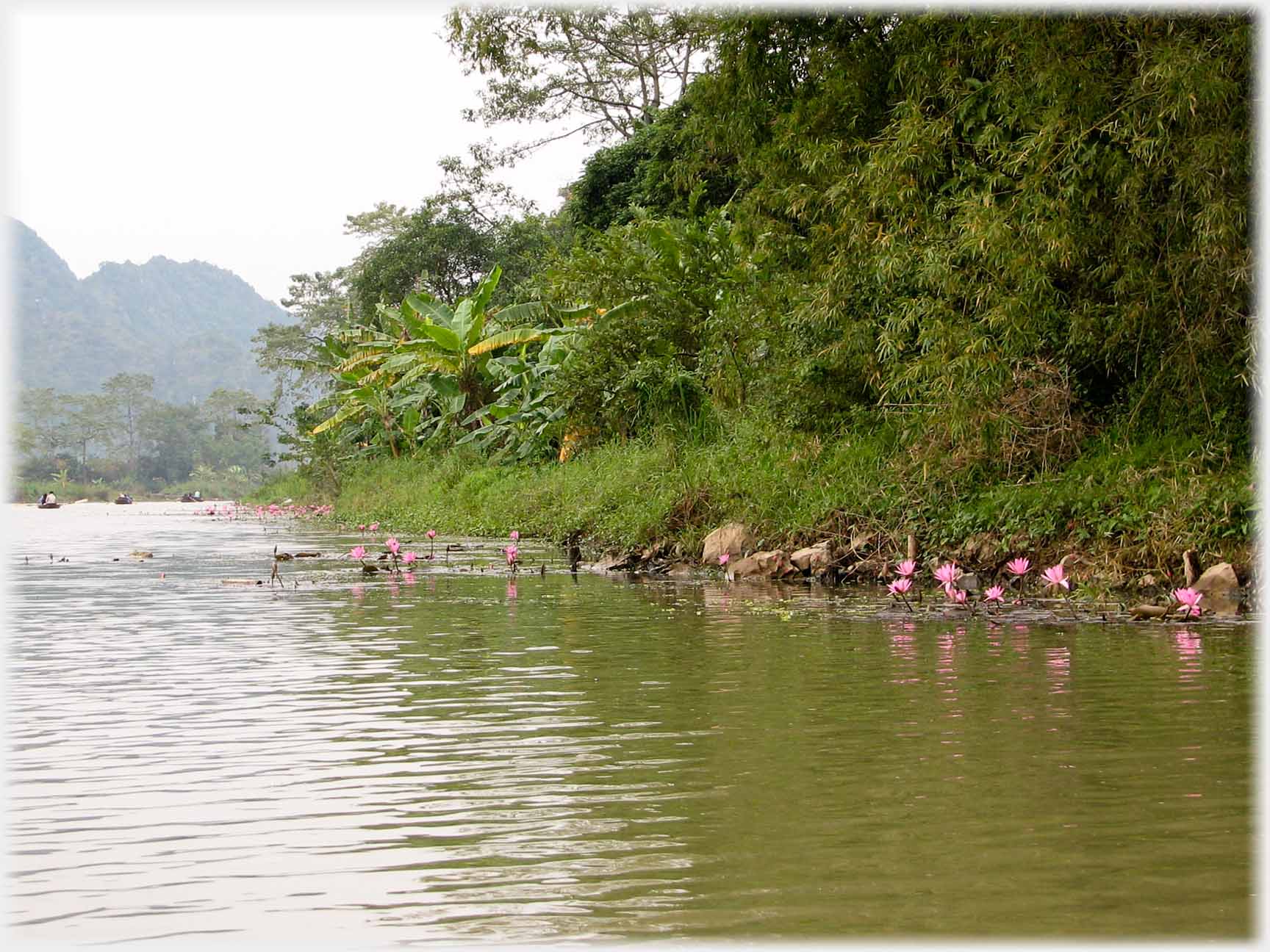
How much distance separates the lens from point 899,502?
10.9 meters

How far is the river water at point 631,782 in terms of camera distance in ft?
9.59

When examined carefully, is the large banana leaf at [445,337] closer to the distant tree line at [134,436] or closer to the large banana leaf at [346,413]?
the large banana leaf at [346,413]

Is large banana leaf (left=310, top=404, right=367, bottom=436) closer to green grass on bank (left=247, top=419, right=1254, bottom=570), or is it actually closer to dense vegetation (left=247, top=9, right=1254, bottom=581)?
green grass on bank (left=247, top=419, right=1254, bottom=570)

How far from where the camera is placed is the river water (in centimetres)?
292

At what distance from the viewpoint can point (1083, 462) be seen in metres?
10.2

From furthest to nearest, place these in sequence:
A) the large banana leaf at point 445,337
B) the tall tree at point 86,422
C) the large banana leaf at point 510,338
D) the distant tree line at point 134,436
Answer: the tall tree at point 86,422 < the distant tree line at point 134,436 < the large banana leaf at point 445,337 < the large banana leaf at point 510,338

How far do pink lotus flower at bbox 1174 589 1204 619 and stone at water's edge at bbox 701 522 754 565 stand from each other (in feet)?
15.9

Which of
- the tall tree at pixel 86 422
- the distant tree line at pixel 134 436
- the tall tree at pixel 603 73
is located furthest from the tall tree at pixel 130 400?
the tall tree at pixel 603 73

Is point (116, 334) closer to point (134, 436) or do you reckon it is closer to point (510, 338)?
point (134, 436)

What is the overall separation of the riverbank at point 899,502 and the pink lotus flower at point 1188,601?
1217 mm

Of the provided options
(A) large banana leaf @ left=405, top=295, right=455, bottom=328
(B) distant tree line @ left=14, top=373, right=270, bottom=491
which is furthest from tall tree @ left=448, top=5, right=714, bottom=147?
(B) distant tree line @ left=14, top=373, right=270, bottom=491

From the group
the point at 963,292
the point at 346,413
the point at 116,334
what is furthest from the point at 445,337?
the point at 116,334

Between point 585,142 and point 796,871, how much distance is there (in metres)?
34.2

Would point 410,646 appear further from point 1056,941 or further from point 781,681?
point 1056,941
